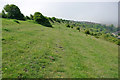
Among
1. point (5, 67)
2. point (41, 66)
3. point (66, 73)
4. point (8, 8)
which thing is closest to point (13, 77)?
point (5, 67)

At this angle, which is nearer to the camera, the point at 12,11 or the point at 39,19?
the point at 12,11

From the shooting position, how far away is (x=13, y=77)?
8750mm

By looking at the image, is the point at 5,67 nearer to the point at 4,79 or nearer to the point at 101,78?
the point at 4,79

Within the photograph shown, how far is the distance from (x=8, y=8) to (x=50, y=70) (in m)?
76.8

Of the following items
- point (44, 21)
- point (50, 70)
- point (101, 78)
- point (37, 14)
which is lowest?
point (101, 78)

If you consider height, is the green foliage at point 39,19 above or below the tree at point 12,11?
below

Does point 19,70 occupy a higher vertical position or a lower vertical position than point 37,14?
lower

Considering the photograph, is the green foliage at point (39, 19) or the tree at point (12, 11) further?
the green foliage at point (39, 19)

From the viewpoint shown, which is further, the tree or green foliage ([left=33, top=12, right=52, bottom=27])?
green foliage ([left=33, top=12, right=52, bottom=27])

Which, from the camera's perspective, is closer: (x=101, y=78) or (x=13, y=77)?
(x=13, y=77)

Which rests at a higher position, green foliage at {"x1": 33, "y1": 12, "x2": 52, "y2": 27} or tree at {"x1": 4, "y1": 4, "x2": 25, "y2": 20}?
tree at {"x1": 4, "y1": 4, "x2": 25, "y2": 20}

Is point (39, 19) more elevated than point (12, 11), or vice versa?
point (12, 11)

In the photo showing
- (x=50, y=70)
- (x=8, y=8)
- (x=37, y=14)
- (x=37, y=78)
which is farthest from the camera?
(x=37, y=14)

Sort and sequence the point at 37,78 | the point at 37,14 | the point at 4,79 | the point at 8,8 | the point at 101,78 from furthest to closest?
the point at 37,14
the point at 8,8
the point at 101,78
the point at 37,78
the point at 4,79
